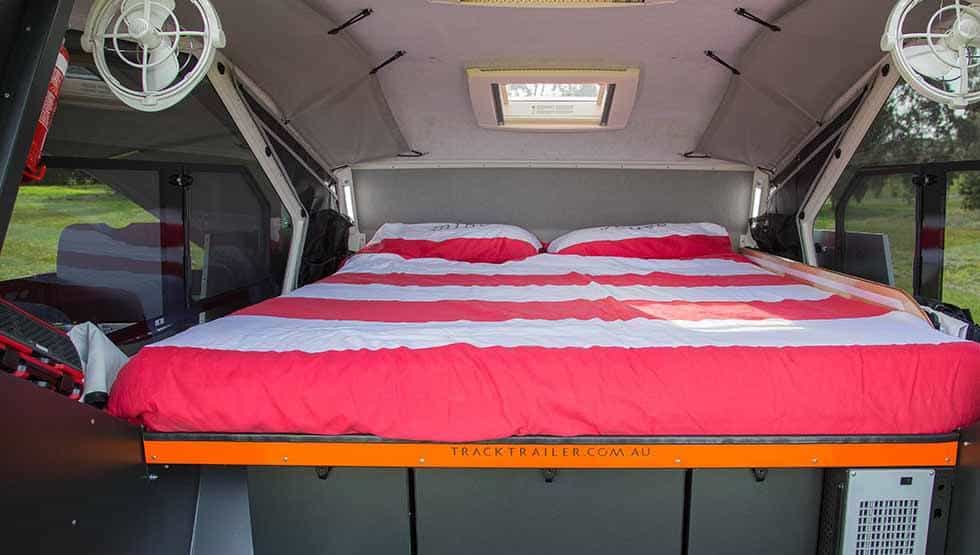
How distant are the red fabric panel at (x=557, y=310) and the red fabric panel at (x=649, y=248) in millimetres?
1486

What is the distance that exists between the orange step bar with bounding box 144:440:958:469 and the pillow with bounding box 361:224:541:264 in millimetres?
2408

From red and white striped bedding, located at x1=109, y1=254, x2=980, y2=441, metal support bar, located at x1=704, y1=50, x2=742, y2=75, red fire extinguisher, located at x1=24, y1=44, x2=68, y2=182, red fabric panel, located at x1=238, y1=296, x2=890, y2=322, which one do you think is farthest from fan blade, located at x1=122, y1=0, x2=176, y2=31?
metal support bar, located at x1=704, y1=50, x2=742, y2=75

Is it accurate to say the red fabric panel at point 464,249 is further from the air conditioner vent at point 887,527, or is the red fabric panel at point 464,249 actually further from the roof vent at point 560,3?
the air conditioner vent at point 887,527

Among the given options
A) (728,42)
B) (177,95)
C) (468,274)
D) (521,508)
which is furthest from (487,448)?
(728,42)

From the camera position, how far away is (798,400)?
1.75 metres

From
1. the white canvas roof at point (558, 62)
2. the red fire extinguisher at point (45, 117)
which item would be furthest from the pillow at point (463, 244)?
the red fire extinguisher at point (45, 117)

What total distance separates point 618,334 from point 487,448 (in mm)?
601

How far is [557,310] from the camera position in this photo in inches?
97.8

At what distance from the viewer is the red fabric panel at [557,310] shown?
2334mm

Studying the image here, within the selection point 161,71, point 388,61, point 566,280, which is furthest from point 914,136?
point 161,71

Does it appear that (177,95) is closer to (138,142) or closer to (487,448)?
(138,142)

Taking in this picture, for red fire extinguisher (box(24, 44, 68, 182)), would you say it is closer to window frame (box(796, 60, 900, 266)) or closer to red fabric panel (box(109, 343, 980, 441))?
red fabric panel (box(109, 343, 980, 441))

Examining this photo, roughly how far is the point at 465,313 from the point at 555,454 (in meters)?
0.82

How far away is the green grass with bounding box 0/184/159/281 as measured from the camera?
202 cm
